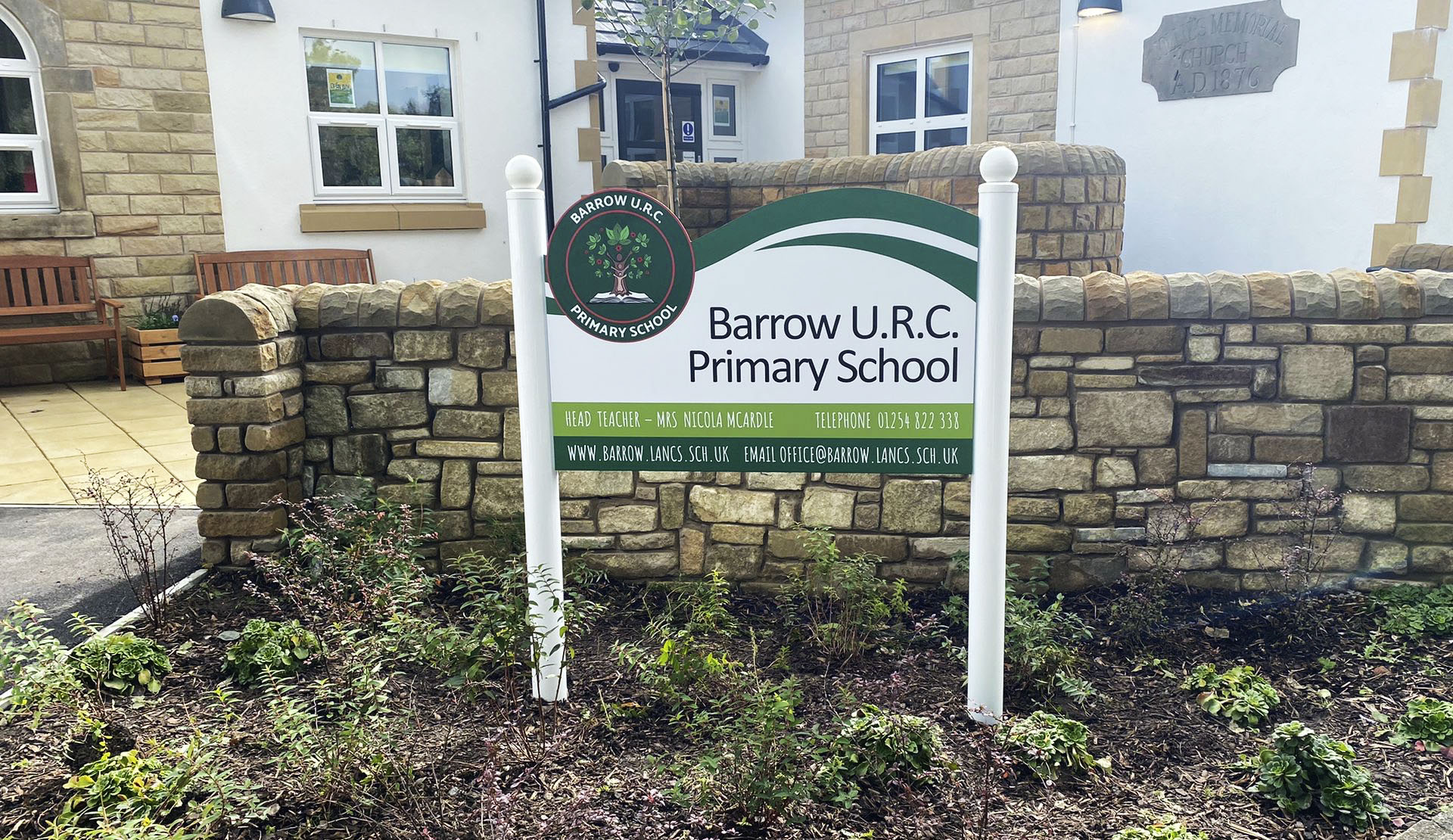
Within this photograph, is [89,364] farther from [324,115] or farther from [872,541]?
[872,541]

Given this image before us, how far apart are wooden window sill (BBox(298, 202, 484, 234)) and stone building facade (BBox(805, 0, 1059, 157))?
176 inches

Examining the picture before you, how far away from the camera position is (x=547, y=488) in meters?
3.10

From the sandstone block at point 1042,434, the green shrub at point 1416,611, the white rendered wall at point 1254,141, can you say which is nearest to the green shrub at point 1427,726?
the green shrub at point 1416,611

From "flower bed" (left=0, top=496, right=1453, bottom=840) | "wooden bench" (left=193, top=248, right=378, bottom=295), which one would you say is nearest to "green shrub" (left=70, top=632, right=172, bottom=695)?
"flower bed" (left=0, top=496, right=1453, bottom=840)

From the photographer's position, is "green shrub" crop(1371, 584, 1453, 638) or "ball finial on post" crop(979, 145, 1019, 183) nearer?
"ball finial on post" crop(979, 145, 1019, 183)

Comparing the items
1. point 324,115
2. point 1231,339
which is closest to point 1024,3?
point 324,115

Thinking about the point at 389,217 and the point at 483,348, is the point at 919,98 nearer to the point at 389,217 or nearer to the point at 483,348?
the point at 389,217

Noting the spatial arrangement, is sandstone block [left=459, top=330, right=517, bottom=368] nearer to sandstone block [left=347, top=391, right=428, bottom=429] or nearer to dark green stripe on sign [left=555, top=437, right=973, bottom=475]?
sandstone block [left=347, top=391, right=428, bottom=429]

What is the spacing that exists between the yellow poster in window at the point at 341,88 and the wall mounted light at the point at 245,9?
0.81 meters

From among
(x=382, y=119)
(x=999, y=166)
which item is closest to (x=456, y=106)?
(x=382, y=119)

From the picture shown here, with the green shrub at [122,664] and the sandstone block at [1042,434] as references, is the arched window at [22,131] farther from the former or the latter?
the sandstone block at [1042,434]

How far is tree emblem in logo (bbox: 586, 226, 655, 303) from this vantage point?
2.95m

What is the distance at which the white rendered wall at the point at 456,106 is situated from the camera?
857 centimetres

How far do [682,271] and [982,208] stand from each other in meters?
0.84
